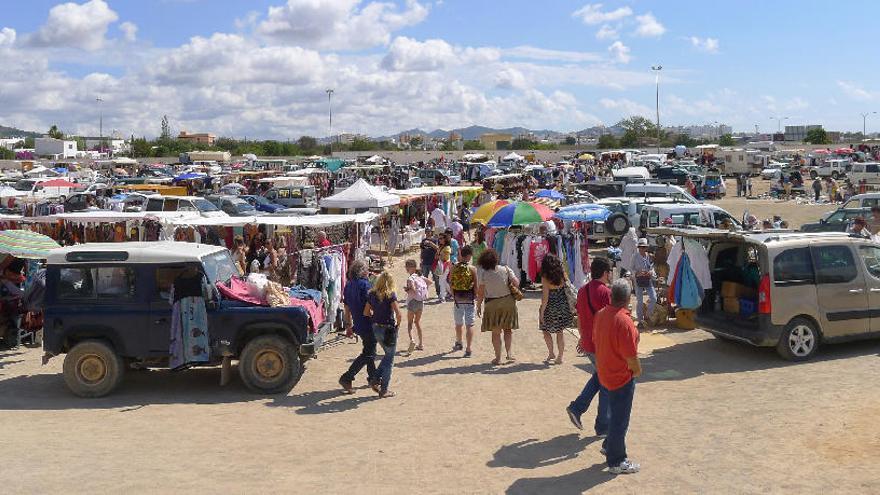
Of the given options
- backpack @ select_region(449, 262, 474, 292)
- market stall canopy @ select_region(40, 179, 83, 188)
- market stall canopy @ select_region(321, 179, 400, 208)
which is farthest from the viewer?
market stall canopy @ select_region(40, 179, 83, 188)

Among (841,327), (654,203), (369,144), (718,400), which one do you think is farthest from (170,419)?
(369,144)

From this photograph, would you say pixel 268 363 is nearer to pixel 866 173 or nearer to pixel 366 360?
pixel 366 360

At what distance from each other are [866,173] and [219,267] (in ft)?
139

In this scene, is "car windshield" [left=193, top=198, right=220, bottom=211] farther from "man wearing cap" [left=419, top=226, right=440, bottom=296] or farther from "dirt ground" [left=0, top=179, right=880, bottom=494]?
"dirt ground" [left=0, top=179, right=880, bottom=494]

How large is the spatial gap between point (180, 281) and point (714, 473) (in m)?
6.28

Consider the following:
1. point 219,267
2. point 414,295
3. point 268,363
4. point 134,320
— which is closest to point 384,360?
point 268,363

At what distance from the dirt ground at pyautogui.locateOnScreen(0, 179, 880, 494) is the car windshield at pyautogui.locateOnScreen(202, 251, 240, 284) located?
1428 millimetres

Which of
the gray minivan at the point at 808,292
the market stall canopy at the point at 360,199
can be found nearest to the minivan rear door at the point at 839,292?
the gray minivan at the point at 808,292

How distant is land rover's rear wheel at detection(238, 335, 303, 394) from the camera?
970cm

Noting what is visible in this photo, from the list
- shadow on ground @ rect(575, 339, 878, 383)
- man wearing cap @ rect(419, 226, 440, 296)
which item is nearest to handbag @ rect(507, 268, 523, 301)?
shadow on ground @ rect(575, 339, 878, 383)

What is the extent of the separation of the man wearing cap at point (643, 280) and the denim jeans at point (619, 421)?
6642 millimetres

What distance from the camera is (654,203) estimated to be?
81.2 feet

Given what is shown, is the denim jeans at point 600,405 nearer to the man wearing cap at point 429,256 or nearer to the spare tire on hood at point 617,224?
the man wearing cap at point 429,256

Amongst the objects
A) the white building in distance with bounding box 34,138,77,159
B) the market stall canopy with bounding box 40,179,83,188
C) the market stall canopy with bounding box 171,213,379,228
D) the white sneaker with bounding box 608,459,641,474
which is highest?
the white building in distance with bounding box 34,138,77,159
